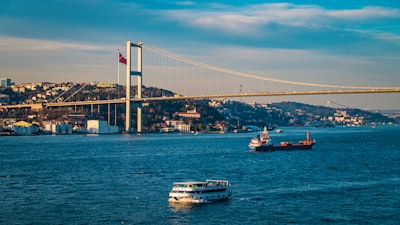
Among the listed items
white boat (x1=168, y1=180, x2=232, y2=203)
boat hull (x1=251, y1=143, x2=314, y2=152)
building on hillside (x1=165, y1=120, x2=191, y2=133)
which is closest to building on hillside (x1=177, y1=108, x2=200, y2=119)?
building on hillside (x1=165, y1=120, x2=191, y2=133)

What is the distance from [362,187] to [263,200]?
479 centimetres

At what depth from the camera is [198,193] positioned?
20016mm

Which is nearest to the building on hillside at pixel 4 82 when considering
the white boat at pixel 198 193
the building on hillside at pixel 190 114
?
the building on hillside at pixel 190 114

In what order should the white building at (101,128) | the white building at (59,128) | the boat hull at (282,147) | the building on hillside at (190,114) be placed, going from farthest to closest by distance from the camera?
1. the building on hillside at (190,114)
2. the white building at (59,128)
3. the white building at (101,128)
4. the boat hull at (282,147)

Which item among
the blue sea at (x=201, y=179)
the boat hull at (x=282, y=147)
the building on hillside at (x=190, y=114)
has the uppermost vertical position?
the building on hillside at (x=190, y=114)

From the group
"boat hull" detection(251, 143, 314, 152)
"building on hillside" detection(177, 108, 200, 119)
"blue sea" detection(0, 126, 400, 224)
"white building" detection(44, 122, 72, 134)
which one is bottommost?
"blue sea" detection(0, 126, 400, 224)

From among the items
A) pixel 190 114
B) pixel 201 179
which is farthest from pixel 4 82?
pixel 201 179

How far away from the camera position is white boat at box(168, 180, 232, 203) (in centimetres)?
1992

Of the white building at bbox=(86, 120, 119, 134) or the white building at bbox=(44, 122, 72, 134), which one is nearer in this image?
the white building at bbox=(86, 120, 119, 134)

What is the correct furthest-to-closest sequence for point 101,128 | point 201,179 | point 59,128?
point 59,128 < point 101,128 < point 201,179

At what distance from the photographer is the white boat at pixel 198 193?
19.9m

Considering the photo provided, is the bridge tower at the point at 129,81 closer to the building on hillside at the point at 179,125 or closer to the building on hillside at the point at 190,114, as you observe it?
the building on hillside at the point at 179,125

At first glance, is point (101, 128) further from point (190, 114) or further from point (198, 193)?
point (198, 193)

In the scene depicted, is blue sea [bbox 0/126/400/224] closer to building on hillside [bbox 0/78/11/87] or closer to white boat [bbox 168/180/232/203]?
white boat [bbox 168/180/232/203]
